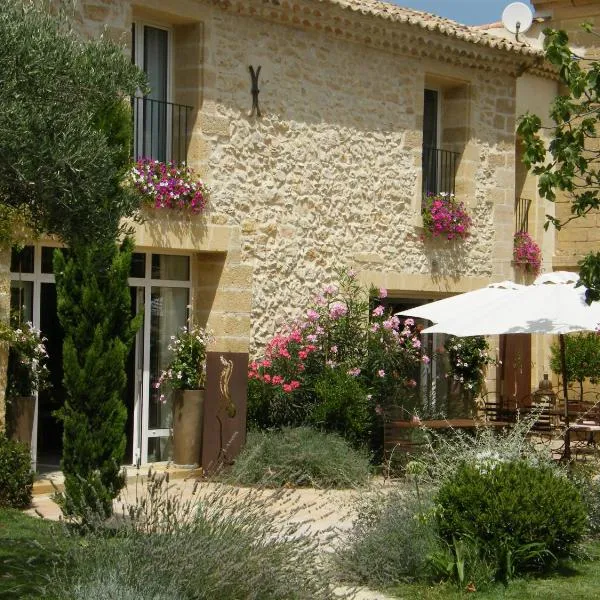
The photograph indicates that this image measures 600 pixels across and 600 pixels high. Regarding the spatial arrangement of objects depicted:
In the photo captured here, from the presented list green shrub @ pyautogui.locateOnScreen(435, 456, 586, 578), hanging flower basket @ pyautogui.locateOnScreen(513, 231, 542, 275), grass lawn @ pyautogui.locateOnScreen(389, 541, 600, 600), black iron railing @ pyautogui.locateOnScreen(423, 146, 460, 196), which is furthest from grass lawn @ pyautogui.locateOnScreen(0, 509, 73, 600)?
hanging flower basket @ pyautogui.locateOnScreen(513, 231, 542, 275)

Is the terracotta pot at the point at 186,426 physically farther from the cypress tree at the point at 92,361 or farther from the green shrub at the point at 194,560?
the green shrub at the point at 194,560

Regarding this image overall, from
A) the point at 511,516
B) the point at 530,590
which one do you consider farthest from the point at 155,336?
the point at 530,590

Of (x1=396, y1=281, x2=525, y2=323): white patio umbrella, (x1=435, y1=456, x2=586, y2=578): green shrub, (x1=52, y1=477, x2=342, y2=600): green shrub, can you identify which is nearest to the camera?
(x1=52, y1=477, x2=342, y2=600): green shrub

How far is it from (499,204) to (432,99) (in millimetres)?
1749

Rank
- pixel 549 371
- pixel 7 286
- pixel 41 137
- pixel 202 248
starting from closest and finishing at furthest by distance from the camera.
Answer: pixel 41 137 → pixel 7 286 → pixel 202 248 → pixel 549 371

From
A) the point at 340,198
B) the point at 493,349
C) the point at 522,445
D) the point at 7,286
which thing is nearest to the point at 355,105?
the point at 340,198

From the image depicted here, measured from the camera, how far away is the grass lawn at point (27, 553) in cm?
679

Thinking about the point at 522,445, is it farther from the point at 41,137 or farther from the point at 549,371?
the point at 549,371

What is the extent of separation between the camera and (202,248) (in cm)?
1287

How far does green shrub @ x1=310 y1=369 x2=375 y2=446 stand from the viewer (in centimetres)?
1275

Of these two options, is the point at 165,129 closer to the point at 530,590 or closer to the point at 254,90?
the point at 254,90

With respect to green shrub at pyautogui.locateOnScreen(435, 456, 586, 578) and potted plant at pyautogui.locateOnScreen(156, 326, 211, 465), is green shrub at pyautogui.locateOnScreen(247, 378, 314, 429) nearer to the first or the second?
potted plant at pyautogui.locateOnScreen(156, 326, 211, 465)

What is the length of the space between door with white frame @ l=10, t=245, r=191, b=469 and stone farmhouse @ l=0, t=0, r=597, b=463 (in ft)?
0.07

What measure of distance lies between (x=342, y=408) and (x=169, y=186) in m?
2.93
